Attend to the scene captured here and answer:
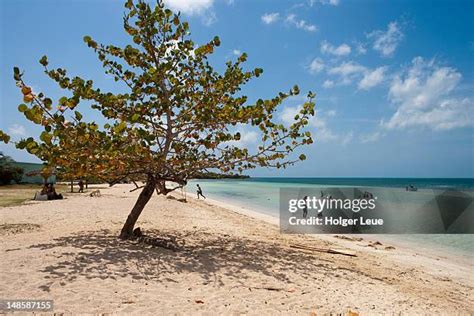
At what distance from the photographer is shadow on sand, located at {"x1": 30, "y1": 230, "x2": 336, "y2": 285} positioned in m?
6.45

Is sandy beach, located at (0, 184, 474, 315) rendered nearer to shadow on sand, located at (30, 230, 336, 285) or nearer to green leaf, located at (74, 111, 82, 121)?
shadow on sand, located at (30, 230, 336, 285)

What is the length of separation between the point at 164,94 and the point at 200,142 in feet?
5.49

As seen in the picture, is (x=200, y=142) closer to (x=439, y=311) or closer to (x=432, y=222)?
(x=439, y=311)

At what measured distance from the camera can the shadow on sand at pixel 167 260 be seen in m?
6.45

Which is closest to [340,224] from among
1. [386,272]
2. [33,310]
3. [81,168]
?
[386,272]

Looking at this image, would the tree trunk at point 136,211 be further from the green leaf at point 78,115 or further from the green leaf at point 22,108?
the green leaf at point 22,108

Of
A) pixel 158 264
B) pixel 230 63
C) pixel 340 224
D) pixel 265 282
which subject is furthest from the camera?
pixel 340 224

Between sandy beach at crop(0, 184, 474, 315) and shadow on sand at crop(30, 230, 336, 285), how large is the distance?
0.07ft

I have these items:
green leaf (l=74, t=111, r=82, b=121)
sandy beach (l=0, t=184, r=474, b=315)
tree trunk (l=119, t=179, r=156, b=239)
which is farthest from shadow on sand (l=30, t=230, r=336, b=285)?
green leaf (l=74, t=111, r=82, b=121)

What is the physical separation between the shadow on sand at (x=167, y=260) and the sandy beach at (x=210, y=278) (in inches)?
0.8

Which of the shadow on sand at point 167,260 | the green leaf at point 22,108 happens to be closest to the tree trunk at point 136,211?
the shadow on sand at point 167,260

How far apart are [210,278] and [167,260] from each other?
146cm

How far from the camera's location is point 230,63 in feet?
31.6

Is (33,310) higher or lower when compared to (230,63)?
lower
